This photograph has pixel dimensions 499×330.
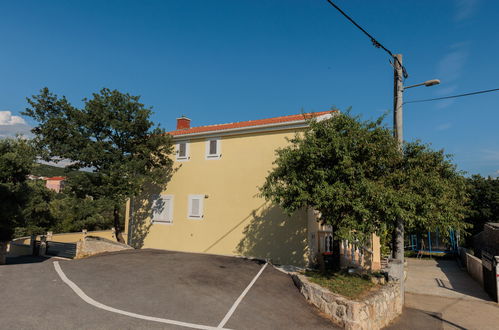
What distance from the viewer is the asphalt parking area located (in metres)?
6.31

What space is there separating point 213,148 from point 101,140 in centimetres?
574

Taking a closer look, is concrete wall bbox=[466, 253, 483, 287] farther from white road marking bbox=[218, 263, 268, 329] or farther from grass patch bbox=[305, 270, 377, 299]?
white road marking bbox=[218, 263, 268, 329]

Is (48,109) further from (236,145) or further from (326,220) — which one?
(326,220)

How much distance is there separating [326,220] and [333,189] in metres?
1.63

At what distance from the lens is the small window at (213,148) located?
15.8 metres

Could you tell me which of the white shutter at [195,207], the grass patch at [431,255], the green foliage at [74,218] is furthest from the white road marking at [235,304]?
the green foliage at [74,218]

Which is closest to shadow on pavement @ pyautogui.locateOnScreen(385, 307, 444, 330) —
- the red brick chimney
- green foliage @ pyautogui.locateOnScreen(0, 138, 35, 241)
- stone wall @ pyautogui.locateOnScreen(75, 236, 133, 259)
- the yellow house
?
the yellow house

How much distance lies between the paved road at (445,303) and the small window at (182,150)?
12482 millimetres

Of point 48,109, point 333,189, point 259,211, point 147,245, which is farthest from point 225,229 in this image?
point 48,109

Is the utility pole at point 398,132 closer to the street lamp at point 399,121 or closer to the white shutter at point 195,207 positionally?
the street lamp at point 399,121

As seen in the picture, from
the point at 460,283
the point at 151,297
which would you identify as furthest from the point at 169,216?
the point at 460,283

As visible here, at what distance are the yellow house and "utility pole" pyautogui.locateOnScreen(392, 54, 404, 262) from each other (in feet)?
10.7

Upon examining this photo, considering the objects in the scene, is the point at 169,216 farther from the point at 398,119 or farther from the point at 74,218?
the point at 74,218

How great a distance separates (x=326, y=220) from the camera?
33.1 ft
